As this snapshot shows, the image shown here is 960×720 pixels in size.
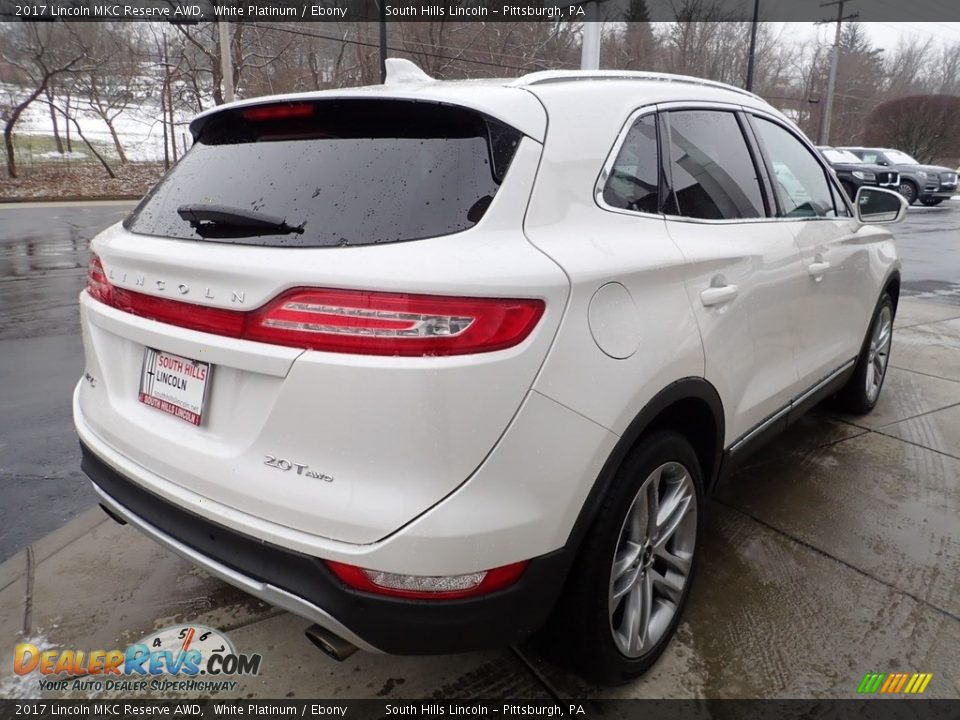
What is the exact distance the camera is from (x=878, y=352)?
4473mm

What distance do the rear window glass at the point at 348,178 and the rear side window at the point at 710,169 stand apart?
81 centimetres

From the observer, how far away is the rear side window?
93.1 inches

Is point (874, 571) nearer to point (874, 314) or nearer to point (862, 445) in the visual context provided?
point (862, 445)

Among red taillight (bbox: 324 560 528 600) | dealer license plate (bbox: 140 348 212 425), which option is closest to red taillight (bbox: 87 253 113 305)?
dealer license plate (bbox: 140 348 212 425)

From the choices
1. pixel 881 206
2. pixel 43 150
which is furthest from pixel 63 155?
pixel 881 206

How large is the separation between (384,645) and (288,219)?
1066mm

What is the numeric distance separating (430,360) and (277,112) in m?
1.03

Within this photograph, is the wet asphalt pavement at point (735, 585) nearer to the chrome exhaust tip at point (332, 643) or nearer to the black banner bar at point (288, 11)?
the chrome exhaust tip at point (332, 643)

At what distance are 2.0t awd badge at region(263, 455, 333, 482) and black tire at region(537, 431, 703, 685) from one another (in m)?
0.72

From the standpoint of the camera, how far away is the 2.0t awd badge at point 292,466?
5.30 ft

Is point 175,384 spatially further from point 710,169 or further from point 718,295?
point 710,169

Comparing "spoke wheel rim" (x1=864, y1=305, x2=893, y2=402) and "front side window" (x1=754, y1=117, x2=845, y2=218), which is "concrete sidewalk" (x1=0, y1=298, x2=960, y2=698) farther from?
"front side window" (x1=754, y1=117, x2=845, y2=218)

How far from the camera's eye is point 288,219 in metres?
1.79

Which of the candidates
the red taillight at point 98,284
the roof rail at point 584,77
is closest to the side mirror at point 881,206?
the roof rail at point 584,77
